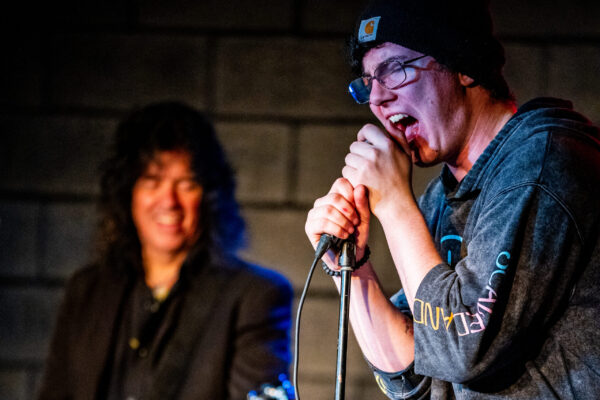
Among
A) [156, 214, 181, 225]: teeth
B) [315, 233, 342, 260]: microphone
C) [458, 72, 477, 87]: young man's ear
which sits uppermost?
[458, 72, 477, 87]: young man's ear

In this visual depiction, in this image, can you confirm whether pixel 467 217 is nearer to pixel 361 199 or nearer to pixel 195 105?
pixel 361 199

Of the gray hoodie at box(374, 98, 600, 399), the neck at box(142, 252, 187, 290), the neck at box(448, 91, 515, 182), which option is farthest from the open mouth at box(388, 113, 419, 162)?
the neck at box(142, 252, 187, 290)

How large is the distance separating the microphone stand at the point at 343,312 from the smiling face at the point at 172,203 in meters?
1.55

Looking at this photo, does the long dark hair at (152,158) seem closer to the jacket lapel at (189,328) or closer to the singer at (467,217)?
the jacket lapel at (189,328)

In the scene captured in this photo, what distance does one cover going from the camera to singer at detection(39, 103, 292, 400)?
2.49m

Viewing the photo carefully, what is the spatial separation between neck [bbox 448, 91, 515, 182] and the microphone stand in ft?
1.15

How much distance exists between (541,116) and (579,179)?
21 cm

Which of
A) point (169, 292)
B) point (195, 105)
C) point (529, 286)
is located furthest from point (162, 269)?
point (529, 286)

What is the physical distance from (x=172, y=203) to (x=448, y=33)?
1.66 m

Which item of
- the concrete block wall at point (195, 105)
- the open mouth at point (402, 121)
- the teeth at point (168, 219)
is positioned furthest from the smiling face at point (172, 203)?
the open mouth at point (402, 121)

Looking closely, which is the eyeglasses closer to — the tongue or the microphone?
the tongue

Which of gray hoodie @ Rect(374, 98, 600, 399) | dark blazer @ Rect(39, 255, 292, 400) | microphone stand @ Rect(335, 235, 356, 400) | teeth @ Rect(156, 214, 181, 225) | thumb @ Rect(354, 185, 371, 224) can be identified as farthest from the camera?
teeth @ Rect(156, 214, 181, 225)

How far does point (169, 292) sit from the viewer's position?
264cm

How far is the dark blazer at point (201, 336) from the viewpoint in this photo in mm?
2449
